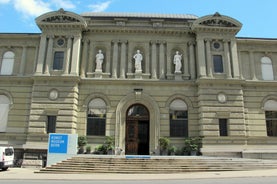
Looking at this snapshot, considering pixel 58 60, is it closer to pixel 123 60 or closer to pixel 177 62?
pixel 123 60

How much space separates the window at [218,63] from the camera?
28.2 m

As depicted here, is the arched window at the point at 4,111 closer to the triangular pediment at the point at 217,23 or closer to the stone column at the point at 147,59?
the stone column at the point at 147,59

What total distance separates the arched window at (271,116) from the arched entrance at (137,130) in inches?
500

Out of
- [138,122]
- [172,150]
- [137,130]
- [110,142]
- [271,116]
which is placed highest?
[271,116]

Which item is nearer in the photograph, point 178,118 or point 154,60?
point 178,118

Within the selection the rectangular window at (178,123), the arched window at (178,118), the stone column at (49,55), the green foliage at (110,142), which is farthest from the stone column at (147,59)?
the stone column at (49,55)

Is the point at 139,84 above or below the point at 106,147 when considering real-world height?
above

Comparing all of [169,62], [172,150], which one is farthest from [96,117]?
[169,62]

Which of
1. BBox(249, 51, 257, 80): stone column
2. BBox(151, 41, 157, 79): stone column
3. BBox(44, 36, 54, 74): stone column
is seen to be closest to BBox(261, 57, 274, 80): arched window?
BBox(249, 51, 257, 80): stone column

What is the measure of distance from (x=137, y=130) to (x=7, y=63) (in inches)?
632

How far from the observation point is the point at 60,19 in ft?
93.5

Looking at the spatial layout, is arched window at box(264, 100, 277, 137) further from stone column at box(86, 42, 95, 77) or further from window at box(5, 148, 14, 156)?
window at box(5, 148, 14, 156)

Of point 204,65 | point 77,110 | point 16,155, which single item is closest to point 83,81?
point 77,110

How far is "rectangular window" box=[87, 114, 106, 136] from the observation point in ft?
88.4
